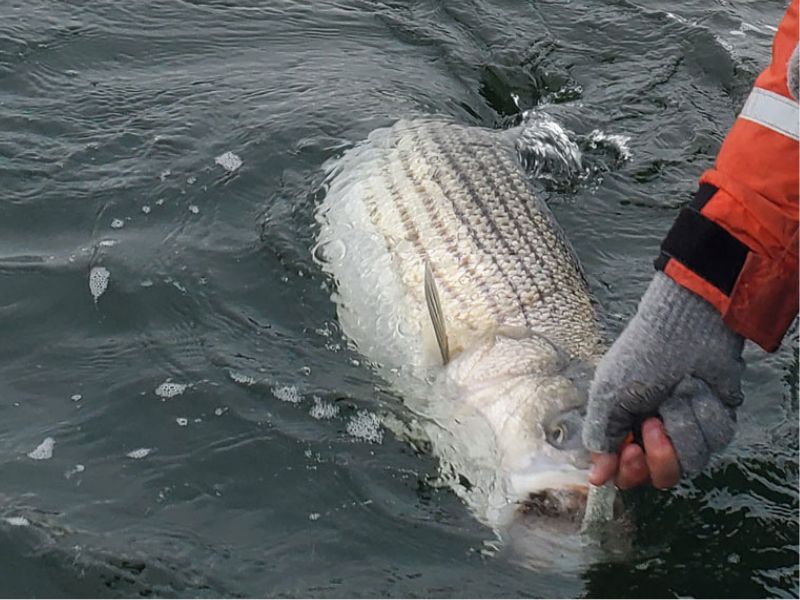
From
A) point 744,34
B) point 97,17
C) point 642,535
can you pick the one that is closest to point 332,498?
point 642,535

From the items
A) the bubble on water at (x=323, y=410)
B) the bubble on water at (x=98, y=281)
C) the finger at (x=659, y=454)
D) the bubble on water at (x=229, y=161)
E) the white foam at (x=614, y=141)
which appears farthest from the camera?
the white foam at (x=614, y=141)

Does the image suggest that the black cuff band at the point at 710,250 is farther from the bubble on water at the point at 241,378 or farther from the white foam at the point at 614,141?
the white foam at the point at 614,141

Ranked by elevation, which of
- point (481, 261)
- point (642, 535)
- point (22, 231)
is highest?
point (481, 261)

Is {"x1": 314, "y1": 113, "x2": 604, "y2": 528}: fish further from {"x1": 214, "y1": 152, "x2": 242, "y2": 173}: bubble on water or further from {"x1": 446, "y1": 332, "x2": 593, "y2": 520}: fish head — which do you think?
{"x1": 214, "y1": 152, "x2": 242, "y2": 173}: bubble on water

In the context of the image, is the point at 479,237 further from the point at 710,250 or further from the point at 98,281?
the point at 710,250

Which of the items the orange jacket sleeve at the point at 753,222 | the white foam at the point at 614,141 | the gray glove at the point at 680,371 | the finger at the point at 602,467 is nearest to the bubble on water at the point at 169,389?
the finger at the point at 602,467

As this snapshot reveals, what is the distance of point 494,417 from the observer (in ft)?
14.1

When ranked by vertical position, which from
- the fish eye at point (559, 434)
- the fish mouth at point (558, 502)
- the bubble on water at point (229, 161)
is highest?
the fish eye at point (559, 434)

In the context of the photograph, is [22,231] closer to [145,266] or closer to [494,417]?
[145,266]

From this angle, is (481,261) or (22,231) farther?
(22,231)

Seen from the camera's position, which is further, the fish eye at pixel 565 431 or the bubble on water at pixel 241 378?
the bubble on water at pixel 241 378

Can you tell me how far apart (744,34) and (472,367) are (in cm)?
543

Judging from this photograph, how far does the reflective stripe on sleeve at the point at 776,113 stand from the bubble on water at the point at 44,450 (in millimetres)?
2857

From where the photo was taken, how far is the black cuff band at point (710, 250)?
305cm
